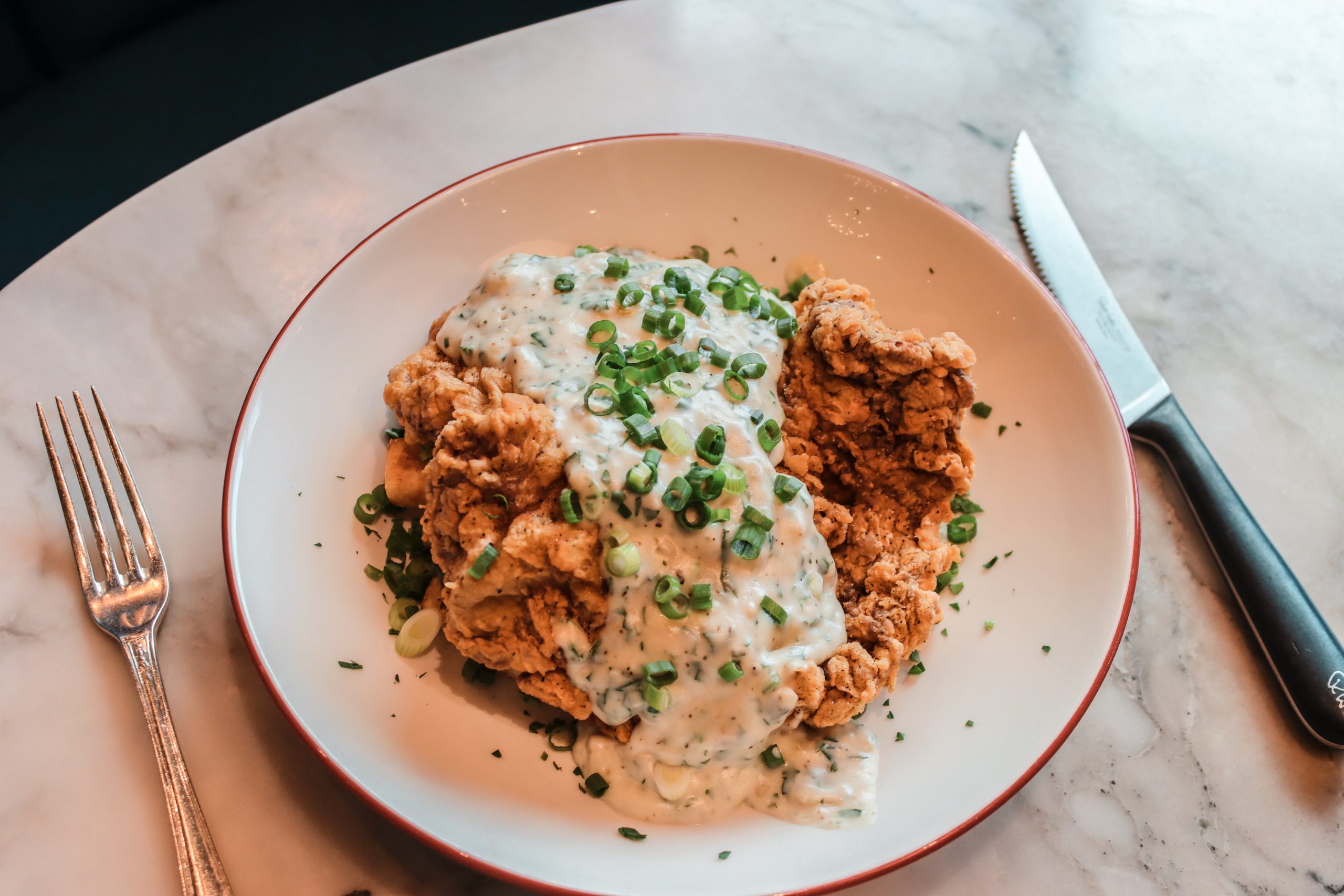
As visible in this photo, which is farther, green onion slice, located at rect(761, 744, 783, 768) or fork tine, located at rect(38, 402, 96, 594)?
fork tine, located at rect(38, 402, 96, 594)

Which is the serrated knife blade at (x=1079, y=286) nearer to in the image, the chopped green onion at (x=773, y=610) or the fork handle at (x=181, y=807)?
the chopped green onion at (x=773, y=610)

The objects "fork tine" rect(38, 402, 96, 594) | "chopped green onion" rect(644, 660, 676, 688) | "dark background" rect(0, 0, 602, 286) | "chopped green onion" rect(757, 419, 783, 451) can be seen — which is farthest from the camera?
"dark background" rect(0, 0, 602, 286)

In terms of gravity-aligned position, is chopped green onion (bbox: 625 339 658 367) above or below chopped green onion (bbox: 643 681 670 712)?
above

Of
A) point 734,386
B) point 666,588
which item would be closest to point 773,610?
point 666,588

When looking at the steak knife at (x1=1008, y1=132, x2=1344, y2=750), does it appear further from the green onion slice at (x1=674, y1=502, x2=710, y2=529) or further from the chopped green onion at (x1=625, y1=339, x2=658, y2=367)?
the green onion slice at (x1=674, y1=502, x2=710, y2=529)

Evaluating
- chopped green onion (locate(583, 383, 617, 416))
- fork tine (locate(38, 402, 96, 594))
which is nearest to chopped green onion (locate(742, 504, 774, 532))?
chopped green onion (locate(583, 383, 617, 416))

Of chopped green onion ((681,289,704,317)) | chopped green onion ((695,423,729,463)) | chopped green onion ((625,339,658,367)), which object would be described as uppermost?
chopped green onion ((681,289,704,317))

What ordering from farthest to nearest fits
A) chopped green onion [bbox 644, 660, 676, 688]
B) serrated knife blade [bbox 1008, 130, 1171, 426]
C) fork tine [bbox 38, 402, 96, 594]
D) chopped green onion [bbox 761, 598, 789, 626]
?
serrated knife blade [bbox 1008, 130, 1171, 426] < fork tine [bbox 38, 402, 96, 594] < chopped green onion [bbox 761, 598, 789, 626] < chopped green onion [bbox 644, 660, 676, 688]

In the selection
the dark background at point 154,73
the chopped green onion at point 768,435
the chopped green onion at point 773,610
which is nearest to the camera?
the chopped green onion at point 773,610

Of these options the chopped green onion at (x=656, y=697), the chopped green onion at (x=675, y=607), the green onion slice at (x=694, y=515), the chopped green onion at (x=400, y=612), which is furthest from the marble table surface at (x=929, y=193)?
the green onion slice at (x=694, y=515)
